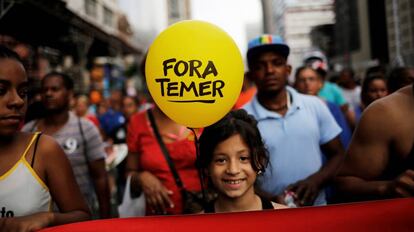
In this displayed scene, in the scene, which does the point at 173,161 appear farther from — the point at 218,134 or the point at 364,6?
the point at 364,6

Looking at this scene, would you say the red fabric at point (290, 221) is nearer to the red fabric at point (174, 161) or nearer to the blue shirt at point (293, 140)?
the blue shirt at point (293, 140)

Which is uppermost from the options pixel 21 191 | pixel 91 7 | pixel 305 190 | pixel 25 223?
pixel 91 7

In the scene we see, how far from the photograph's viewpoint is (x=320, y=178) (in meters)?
2.86

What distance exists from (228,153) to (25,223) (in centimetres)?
95

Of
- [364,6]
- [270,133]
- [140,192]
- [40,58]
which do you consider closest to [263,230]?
[270,133]

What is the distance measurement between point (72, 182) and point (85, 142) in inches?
62.6

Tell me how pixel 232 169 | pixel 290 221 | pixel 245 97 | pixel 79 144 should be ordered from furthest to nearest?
pixel 245 97 → pixel 79 144 → pixel 232 169 → pixel 290 221

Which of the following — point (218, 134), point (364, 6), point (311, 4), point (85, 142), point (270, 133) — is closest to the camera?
point (218, 134)

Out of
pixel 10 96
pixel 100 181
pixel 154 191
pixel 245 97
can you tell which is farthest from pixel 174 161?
pixel 245 97

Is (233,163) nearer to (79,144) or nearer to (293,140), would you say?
(293,140)

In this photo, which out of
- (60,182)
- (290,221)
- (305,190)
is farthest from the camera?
(305,190)

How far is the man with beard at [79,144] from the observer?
3594 mm

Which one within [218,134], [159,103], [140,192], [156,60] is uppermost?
[156,60]

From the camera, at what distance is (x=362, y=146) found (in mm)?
2125
